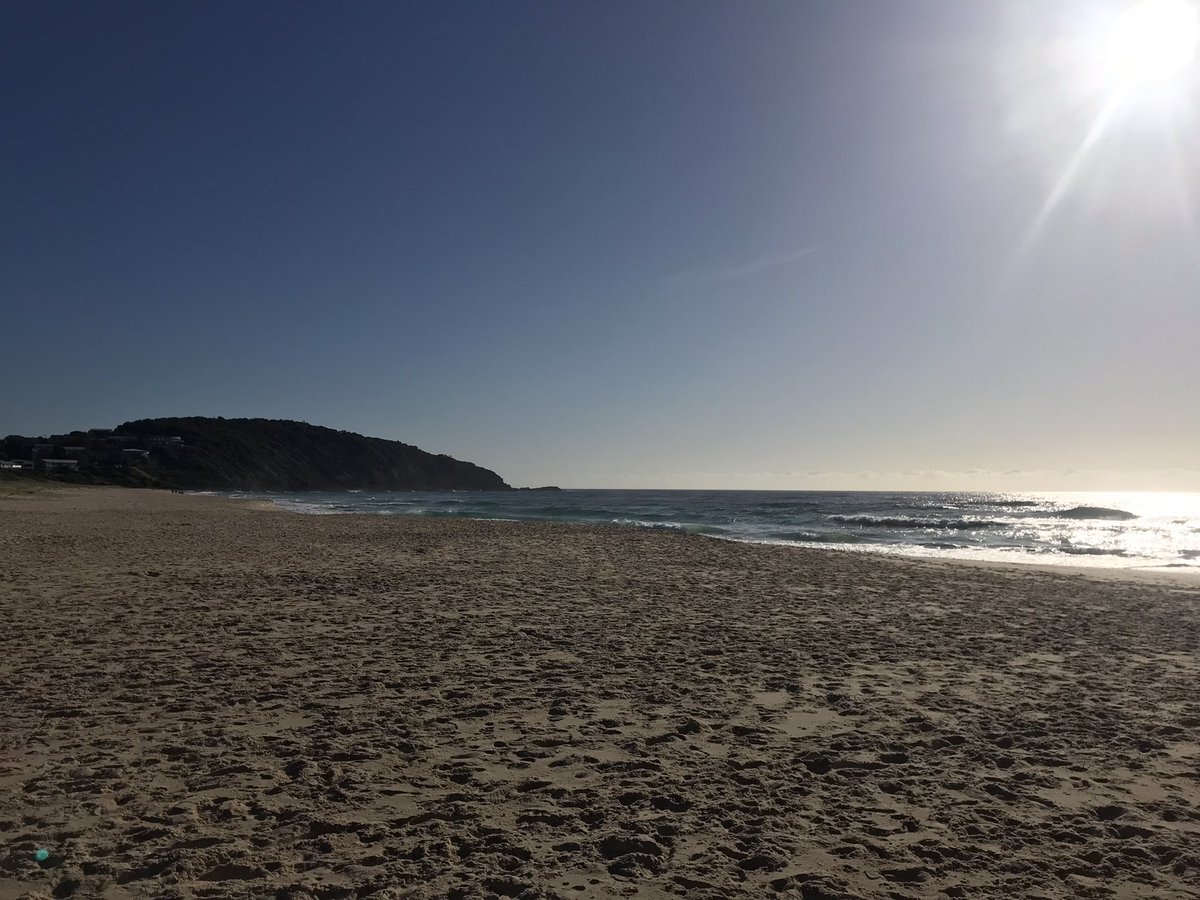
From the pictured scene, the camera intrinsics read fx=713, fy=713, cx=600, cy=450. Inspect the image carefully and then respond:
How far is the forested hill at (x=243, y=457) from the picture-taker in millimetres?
114562

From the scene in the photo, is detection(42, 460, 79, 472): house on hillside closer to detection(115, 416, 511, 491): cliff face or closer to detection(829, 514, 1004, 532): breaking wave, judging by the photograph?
detection(115, 416, 511, 491): cliff face

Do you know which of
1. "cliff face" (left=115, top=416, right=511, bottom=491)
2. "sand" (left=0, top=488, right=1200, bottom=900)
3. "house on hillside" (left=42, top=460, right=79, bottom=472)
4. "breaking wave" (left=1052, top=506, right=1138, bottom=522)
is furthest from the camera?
"cliff face" (left=115, top=416, right=511, bottom=491)

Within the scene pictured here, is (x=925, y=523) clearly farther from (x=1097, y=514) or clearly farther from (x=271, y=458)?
(x=271, y=458)

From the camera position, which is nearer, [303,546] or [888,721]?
[888,721]

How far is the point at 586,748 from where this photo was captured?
5.38 meters

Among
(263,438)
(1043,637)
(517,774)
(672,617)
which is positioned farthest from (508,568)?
(263,438)

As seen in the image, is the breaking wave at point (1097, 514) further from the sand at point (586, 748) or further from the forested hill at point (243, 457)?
the forested hill at point (243, 457)

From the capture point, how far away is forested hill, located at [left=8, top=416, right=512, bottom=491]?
376 ft

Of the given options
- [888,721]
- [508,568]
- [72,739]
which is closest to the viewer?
[72,739]

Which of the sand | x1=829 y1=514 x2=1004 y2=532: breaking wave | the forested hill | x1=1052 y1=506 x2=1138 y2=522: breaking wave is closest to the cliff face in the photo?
the forested hill

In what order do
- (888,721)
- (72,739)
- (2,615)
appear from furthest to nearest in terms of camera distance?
(2,615) < (888,721) < (72,739)

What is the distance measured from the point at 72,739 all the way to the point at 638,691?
15.0 ft

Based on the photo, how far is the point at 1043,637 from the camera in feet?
31.7

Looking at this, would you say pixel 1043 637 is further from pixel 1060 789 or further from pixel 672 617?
pixel 1060 789
